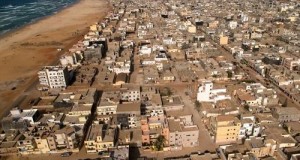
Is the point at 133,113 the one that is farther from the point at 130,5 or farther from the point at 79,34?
the point at 130,5

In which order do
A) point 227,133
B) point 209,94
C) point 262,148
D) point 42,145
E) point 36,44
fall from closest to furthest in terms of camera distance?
point 262,148, point 42,145, point 227,133, point 209,94, point 36,44

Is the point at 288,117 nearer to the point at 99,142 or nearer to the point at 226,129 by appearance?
the point at 226,129

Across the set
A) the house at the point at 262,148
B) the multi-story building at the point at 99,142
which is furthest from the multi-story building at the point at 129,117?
the house at the point at 262,148

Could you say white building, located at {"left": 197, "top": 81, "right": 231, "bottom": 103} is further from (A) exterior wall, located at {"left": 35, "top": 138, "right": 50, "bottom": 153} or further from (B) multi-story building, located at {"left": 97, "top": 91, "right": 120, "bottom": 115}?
(A) exterior wall, located at {"left": 35, "top": 138, "right": 50, "bottom": 153}

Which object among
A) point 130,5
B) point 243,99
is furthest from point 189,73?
point 130,5

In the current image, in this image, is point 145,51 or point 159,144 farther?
point 145,51

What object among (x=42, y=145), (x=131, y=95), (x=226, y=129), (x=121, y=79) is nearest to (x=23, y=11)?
(x=121, y=79)
